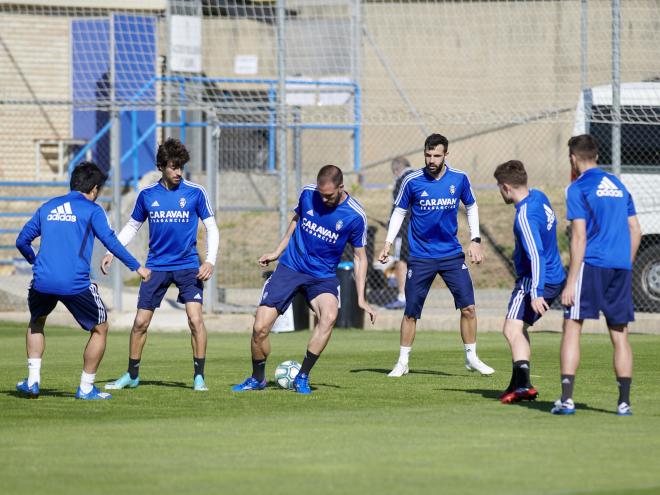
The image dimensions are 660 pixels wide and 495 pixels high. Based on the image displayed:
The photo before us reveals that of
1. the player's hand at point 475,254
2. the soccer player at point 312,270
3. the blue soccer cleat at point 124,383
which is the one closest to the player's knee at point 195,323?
the soccer player at point 312,270

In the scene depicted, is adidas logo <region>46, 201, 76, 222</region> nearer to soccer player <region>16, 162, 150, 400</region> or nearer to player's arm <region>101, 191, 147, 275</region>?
soccer player <region>16, 162, 150, 400</region>

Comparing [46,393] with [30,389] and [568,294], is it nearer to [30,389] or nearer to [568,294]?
[30,389]

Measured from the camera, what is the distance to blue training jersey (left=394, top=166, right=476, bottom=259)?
13.1 m

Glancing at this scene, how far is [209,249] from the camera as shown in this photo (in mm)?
11844

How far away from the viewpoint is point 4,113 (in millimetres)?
28578

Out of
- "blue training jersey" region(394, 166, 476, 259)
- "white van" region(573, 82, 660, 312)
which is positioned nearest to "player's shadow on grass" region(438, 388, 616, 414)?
"blue training jersey" region(394, 166, 476, 259)

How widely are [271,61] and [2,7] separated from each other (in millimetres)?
6218

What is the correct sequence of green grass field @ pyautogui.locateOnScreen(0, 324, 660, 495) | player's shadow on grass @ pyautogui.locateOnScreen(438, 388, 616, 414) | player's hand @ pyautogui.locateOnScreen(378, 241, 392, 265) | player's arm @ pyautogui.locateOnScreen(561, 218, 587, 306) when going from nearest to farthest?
green grass field @ pyautogui.locateOnScreen(0, 324, 660, 495) → player's arm @ pyautogui.locateOnScreen(561, 218, 587, 306) → player's shadow on grass @ pyautogui.locateOnScreen(438, 388, 616, 414) → player's hand @ pyautogui.locateOnScreen(378, 241, 392, 265)

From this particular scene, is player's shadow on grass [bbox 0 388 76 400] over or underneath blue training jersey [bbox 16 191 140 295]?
underneath

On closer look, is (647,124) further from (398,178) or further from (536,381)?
(536,381)

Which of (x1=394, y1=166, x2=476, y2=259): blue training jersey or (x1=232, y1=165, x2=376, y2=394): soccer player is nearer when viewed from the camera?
(x1=232, y1=165, x2=376, y2=394): soccer player

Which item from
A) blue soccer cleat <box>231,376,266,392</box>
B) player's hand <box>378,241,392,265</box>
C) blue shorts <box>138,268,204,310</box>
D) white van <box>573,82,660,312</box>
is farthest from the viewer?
white van <box>573,82,660,312</box>

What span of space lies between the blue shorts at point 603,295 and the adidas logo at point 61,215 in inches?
160

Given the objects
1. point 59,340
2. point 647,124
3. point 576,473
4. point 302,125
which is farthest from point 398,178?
point 576,473
